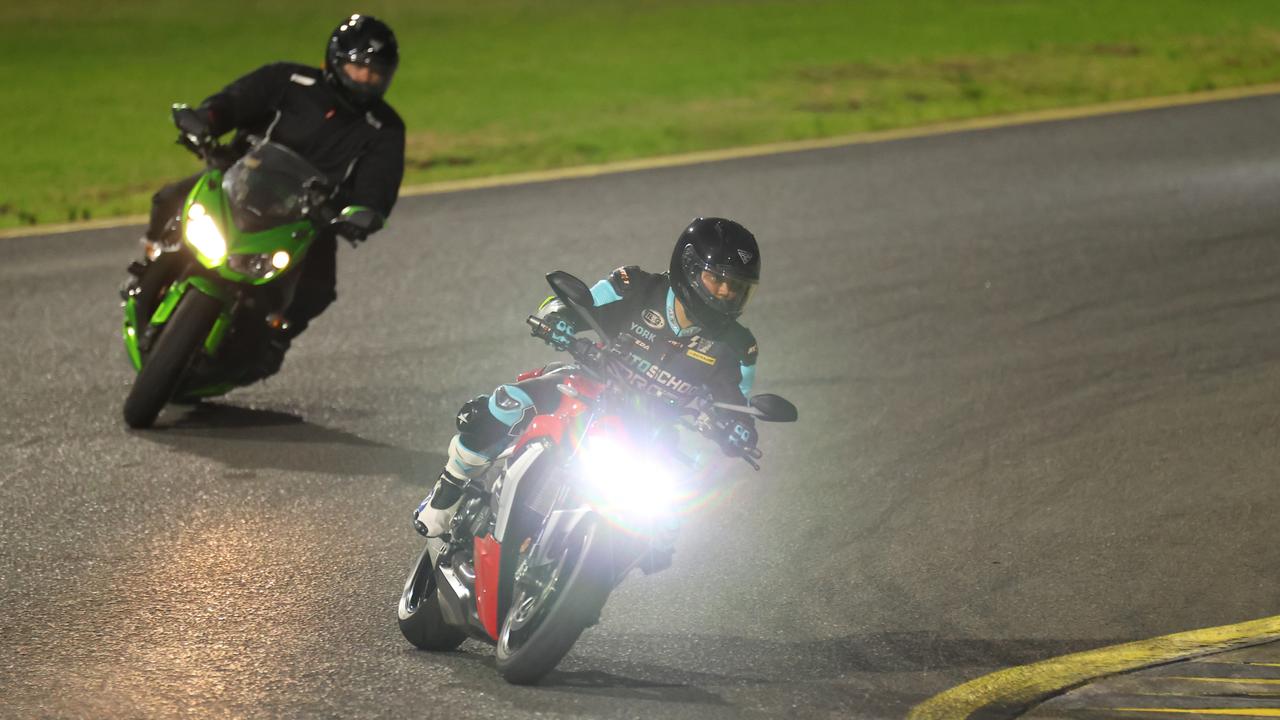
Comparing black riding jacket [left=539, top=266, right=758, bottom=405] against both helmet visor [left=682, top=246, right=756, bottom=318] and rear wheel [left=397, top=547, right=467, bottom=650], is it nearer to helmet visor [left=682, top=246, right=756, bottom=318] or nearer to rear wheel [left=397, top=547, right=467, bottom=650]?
helmet visor [left=682, top=246, right=756, bottom=318]

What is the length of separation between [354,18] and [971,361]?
432cm

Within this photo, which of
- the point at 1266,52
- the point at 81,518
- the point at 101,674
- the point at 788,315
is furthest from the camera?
the point at 1266,52

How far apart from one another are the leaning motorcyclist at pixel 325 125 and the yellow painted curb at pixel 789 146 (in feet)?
16.9

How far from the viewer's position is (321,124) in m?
10.3

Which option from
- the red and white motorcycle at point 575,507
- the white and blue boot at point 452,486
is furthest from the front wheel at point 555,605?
the white and blue boot at point 452,486

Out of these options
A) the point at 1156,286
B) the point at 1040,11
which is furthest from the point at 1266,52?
the point at 1156,286

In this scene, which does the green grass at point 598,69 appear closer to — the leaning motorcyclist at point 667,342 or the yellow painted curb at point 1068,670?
the leaning motorcyclist at point 667,342

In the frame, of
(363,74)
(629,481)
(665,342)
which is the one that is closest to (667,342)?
(665,342)

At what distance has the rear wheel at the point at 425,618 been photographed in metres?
6.63

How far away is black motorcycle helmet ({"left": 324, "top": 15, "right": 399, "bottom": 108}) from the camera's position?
10086mm

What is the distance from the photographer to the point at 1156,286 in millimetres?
13188

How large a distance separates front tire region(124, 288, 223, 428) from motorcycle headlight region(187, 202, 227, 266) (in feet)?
0.69

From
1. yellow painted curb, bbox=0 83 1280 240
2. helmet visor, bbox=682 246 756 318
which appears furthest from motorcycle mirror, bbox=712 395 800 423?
yellow painted curb, bbox=0 83 1280 240

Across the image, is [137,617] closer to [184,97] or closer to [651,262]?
[651,262]
